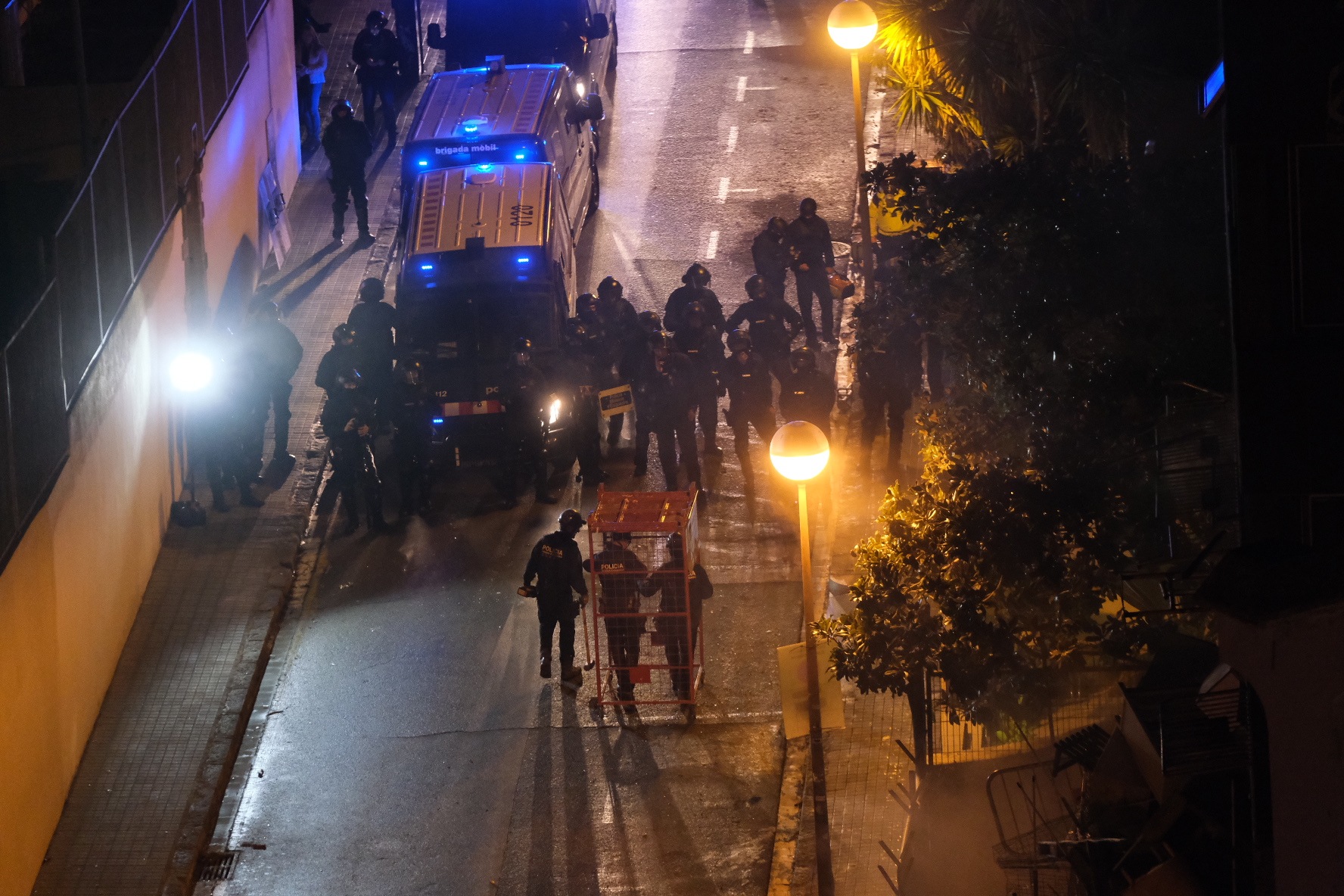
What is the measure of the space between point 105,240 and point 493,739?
19.1ft

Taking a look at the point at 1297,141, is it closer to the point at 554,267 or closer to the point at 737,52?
the point at 554,267

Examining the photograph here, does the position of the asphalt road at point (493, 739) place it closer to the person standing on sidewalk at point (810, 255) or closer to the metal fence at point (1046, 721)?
the metal fence at point (1046, 721)

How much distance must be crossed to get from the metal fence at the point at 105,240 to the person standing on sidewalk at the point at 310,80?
360cm

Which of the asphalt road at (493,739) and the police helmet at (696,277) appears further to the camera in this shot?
the police helmet at (696,277)

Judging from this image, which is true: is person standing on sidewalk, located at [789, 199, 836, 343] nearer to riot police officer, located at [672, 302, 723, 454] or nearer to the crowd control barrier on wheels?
riot police officer, located at [672, 302, 723, 454]

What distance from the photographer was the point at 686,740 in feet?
46.8

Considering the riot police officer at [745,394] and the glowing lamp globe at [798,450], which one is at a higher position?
the riot police officer at [745,394]

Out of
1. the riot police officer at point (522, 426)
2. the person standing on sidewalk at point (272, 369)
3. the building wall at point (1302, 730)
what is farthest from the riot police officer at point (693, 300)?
the building wall at point (1302, 730)

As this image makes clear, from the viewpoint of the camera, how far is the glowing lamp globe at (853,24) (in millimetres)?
18734

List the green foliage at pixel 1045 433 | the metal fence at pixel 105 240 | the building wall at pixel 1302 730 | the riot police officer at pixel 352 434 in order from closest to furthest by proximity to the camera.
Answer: the building wall at pixel 1302 730, the green foliage at pixel 1045 433, the metal fence at pixel 105 240, the riot police officer at pixel 352 434

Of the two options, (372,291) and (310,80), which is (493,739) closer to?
(372,291)

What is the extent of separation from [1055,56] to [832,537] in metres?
5.23

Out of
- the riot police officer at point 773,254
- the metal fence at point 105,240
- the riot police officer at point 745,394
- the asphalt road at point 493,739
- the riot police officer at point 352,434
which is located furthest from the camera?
the riot police officer at point 773,254

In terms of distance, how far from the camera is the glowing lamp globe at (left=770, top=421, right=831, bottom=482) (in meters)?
12.1
